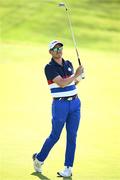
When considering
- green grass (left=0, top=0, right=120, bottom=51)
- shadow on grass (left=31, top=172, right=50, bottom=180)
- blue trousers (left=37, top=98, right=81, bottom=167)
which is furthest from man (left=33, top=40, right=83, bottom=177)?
green grass (left=0, top=0, right=120, bottom=51)

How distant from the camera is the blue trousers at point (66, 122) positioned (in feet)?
27.7

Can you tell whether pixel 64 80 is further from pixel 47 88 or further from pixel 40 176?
pixel 47 88

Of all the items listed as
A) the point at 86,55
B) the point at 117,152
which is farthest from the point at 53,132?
the point at 86,55

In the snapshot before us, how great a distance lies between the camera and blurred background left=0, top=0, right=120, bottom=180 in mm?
9141

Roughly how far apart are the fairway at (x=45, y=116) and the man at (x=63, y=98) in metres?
0.37

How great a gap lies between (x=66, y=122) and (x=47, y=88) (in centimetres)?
587

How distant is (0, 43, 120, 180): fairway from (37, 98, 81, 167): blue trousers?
23cm

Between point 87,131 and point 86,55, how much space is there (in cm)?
736

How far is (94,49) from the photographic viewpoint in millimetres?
19250

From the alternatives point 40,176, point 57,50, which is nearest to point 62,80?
point 57,50

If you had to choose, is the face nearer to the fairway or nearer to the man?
the man

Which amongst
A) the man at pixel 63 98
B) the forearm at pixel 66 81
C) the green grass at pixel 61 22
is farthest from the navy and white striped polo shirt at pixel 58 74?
the green grass at pixel 61 22

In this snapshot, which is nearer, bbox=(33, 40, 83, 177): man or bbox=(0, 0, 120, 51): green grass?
bbox=(33, 40, 83, 177): man

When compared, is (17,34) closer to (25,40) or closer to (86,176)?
(25,40)
